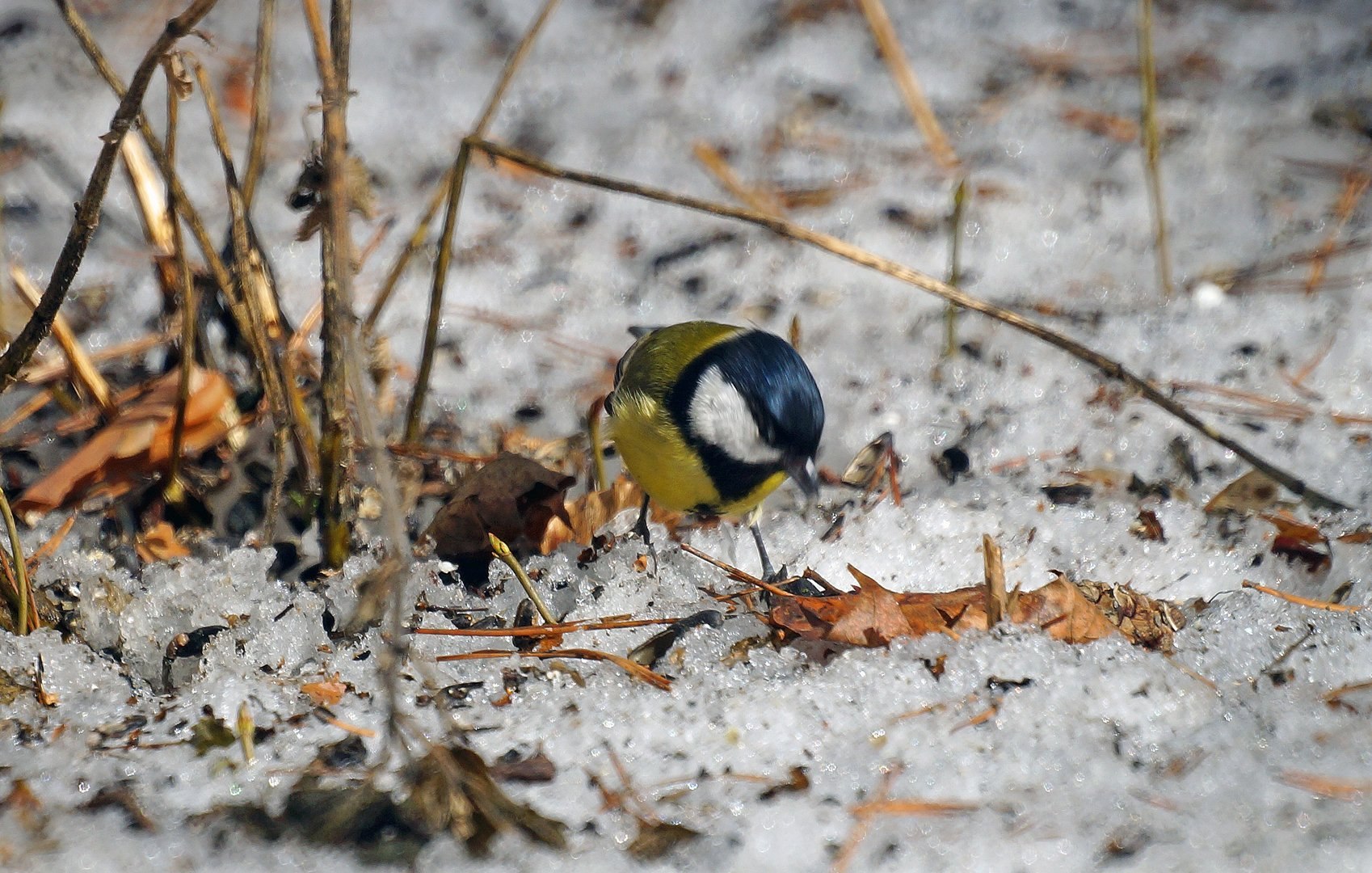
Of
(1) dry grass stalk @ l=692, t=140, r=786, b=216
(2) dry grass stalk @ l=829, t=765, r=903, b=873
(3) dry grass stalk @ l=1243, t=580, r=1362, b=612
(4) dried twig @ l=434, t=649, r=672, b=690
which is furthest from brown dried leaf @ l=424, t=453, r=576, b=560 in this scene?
(1) dry grass stalk @ l=692, t=140, r=786, b=216

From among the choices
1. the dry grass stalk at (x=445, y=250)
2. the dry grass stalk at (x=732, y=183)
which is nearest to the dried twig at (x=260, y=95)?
the dry grass stalk at (x=445, y=250)

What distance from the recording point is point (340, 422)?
1731 millimetres

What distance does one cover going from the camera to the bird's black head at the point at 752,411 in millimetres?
1980

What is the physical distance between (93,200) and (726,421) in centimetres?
107

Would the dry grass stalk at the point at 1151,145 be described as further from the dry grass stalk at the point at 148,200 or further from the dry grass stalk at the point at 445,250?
the dry grass stalk at the point at 148,200

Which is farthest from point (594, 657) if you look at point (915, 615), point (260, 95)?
point (260, 95)

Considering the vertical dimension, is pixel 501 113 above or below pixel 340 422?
above

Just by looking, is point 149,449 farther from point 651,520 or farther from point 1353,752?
point 1353,752

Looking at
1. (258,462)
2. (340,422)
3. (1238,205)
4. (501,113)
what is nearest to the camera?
(340,422)

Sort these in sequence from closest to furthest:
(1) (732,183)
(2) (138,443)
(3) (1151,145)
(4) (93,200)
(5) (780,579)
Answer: (4) (93,200)
(5) (780,579)
(2) (138,443)
(3) (1151,145)
(1) (732,183)

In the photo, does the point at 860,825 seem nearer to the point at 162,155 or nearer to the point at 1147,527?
the point at 1147,527

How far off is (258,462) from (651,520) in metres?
0.80

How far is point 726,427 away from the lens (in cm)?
206

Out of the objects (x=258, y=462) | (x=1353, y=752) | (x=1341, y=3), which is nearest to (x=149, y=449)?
(x=258, y=462)
